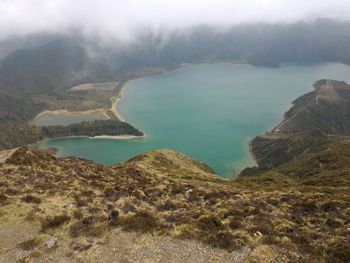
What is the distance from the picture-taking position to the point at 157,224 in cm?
3266

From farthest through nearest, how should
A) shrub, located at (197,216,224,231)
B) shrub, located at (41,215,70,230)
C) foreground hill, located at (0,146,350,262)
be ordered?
1. shrub, located at (41,215,70,230)
2. shrub, located at (197,216,224,231)
3. foreground hill, located at (0,146,350,262)

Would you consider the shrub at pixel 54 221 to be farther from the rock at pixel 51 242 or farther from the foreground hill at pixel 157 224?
the rock at pixel 51 242

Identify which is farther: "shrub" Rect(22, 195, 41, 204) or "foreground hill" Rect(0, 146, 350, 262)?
"shrub" Rect(22, 195, 41, 204)

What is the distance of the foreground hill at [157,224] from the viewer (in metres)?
27.6

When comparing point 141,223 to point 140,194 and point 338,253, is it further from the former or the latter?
point 338,253

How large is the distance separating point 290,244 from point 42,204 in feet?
83.4

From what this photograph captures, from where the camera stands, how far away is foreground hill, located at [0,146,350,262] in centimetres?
2758

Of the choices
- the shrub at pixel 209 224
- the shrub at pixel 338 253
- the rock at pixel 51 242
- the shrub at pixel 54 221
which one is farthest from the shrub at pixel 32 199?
the shrub at pixel 338 253

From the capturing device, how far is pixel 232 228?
103 ft

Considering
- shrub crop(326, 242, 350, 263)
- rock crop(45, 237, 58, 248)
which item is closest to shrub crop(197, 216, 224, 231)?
shrub crop(326, 242, 350, 263)

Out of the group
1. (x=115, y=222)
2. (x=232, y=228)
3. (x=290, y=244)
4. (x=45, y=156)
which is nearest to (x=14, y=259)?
(x=115, y=222)

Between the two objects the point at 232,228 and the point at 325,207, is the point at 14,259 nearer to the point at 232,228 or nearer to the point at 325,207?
the point at 232,228

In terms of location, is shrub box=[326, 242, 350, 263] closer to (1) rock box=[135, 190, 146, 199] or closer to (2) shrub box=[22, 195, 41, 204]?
(1) rock box=[135, 190, 146, 199]

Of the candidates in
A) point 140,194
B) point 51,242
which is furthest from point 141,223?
point 140,194
